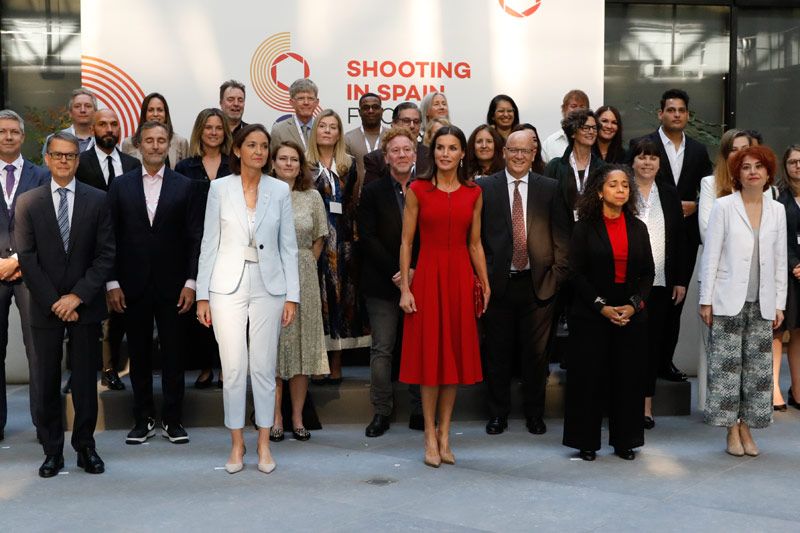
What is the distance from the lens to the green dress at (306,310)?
7195mm

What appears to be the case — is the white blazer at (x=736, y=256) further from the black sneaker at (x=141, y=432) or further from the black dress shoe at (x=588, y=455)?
the black sneaker at (x=141, y=432)

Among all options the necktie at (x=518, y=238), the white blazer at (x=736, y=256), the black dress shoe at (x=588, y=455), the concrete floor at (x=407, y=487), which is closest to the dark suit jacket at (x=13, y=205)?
the concrete floor at (x=407, y=487)

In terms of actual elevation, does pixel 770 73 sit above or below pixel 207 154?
above

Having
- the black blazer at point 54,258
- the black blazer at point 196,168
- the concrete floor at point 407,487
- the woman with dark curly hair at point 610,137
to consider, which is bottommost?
the concrete floor at point 407,487

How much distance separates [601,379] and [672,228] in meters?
1.22

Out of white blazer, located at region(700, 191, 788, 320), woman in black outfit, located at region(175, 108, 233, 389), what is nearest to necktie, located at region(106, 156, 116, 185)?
woman in black outfit, located at region(175, 108, 233, 389)

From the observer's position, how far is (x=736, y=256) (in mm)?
6820

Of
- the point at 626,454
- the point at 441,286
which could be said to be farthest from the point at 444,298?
the point at 626,454

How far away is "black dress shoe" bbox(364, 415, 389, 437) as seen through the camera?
732 centimetres

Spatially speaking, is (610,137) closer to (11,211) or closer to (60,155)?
(60,155)

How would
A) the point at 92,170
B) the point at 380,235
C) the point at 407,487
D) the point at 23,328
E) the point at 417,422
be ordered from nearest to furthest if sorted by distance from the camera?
1. the point at 407,487
2. the point at 23,328
3. the point at 380,235
4. the point at 417,422
5. the point at 92,170

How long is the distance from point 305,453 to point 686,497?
2.26m

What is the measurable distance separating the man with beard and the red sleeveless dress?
177 cm

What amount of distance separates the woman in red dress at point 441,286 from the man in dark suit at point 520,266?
23.8 inches
